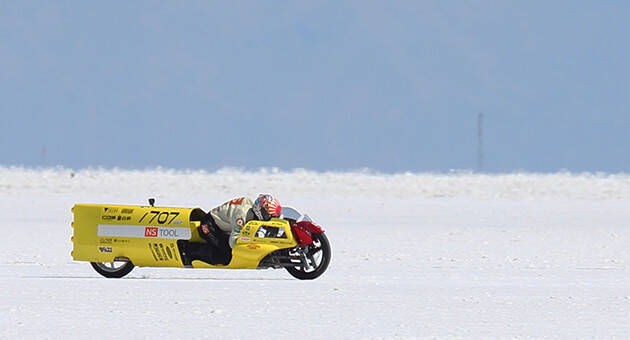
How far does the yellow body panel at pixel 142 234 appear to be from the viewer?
12.7 m

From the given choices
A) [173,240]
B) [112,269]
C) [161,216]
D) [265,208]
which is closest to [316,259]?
[265,208]

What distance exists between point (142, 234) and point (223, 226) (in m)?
0.86

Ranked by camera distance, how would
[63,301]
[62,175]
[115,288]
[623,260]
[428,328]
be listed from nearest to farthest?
[428,328]
[63,301]
[115,288]
[623,260]
[62,175]

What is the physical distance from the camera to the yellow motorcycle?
12625mm

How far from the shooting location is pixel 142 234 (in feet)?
42.8

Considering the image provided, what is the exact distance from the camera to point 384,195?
117 ft

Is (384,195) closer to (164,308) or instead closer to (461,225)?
(461,225)

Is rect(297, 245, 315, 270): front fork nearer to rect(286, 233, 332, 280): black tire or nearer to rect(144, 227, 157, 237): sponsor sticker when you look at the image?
rect(286, 233, 332, 280): black tire

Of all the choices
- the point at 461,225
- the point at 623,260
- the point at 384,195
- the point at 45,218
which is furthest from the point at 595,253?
the point at 384,195

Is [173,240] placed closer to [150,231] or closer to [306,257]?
[150,231]

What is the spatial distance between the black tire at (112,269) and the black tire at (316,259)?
176 cm

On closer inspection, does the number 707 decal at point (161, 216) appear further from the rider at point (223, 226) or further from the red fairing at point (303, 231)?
the red fairing at point (303, 231)

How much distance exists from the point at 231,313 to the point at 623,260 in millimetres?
7958

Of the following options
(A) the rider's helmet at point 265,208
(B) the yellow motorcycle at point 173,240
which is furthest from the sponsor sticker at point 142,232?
(A) the rider's helmet at point 265,208
